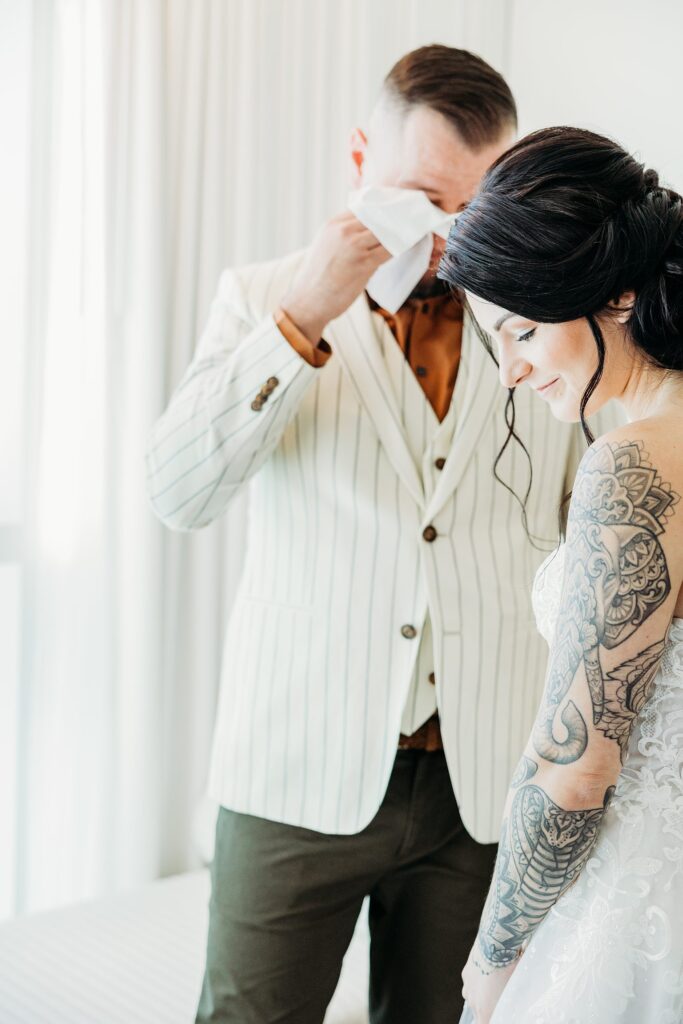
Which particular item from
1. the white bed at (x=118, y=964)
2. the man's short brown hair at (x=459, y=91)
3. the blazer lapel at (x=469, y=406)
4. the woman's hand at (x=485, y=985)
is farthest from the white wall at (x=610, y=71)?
the white bed at (x=118, y=964)

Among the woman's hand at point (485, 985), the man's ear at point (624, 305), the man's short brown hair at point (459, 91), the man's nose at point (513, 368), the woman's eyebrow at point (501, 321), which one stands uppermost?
the man's short brown hair at point (459, 91)

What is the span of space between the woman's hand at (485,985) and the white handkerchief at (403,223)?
2.83 feet

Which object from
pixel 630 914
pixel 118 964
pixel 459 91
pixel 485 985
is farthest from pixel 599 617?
pixel 118 964

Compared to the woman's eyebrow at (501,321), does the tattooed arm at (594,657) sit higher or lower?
lower

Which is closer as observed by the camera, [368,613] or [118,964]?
[368,613]

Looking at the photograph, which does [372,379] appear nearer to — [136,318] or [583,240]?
[583,240]

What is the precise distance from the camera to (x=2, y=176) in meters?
2.45

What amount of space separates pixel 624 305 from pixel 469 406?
0.50 m

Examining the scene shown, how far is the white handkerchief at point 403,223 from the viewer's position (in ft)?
4.64

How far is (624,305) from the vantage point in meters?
1.01

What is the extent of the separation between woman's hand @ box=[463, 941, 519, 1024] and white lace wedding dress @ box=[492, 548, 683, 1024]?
0.10 feet

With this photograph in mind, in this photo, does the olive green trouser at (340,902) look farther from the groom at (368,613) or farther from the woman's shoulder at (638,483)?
the woman's shoulder at (638,483)

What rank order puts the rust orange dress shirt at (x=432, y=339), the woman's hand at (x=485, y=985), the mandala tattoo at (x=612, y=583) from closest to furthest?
the mandala tattoo at (x=612, y=583), the woman's hand at (x=485, y=985), the rust orange dress shirt at (x=432, y=339)

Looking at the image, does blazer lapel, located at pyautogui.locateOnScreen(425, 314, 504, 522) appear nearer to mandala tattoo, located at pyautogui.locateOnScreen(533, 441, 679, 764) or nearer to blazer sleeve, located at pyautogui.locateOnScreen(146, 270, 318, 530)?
blazer sleeve, located at pyautogui.locateOnScreen(146, 270, 318, 530)
